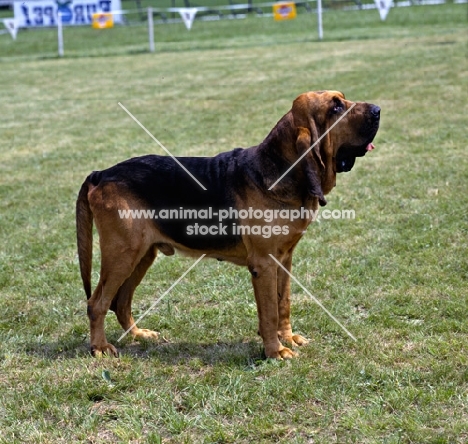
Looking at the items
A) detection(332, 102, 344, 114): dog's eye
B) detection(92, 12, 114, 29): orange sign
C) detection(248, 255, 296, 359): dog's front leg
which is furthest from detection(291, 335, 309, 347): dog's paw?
detection(92, 12, 114, 29): orange sign

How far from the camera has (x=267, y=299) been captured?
4449 mm

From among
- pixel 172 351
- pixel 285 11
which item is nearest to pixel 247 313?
pixel 172 351

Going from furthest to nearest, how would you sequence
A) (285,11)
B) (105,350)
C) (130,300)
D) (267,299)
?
(285,11)
(130,300)
(105,350)
(267,299)

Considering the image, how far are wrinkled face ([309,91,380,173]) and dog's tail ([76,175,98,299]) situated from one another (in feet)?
5.05

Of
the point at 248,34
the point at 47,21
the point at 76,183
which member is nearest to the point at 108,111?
the point at 76,183

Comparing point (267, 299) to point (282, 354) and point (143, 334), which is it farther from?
point (143, 334)

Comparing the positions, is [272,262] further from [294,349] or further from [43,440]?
[43,440]

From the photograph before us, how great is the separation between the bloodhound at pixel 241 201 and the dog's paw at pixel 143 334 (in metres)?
0.31

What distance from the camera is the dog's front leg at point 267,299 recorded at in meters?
4.43

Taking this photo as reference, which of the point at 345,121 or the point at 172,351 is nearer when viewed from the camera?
the point at 345,121

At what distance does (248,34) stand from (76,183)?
20.3 metres

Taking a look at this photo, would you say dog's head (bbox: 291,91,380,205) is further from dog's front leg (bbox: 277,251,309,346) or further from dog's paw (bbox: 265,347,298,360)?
dog's paw (bbox: 265,347,298,360)

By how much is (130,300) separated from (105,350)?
43 centimetres

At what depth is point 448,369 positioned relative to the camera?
4.20 metres
